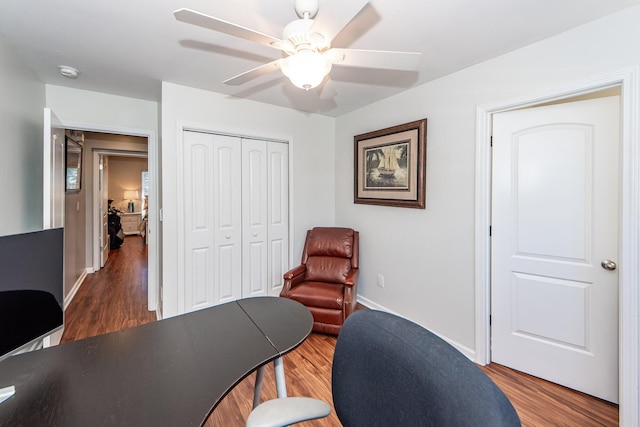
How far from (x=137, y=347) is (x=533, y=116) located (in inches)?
108

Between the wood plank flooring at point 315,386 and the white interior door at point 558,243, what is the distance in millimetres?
116

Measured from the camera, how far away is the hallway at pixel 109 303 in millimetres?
2875

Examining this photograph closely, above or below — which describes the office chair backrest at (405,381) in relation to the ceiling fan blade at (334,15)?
below

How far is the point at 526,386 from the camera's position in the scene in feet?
6.52

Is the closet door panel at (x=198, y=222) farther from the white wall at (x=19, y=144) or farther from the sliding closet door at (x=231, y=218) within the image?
the white wall at (x=19, y=144)

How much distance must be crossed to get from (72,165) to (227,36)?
2986mm

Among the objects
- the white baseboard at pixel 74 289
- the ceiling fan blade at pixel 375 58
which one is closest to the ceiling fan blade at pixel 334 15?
the ceiling fan blade at pixel 375 58

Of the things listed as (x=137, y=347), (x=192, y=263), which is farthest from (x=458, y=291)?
(x=192, y=263)

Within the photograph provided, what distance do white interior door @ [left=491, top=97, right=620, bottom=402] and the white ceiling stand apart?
1.94 ft

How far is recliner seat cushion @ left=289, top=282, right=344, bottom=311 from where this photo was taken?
2651 mm

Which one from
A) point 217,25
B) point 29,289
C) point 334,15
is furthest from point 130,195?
point 334,15

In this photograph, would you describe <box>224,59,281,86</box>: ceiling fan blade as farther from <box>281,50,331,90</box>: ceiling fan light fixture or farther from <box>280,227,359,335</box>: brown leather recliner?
<box>280,227,359,335</box>: brown leather recliner

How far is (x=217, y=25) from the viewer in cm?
112

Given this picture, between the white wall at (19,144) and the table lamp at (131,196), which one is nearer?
the white wall at (19,144)
